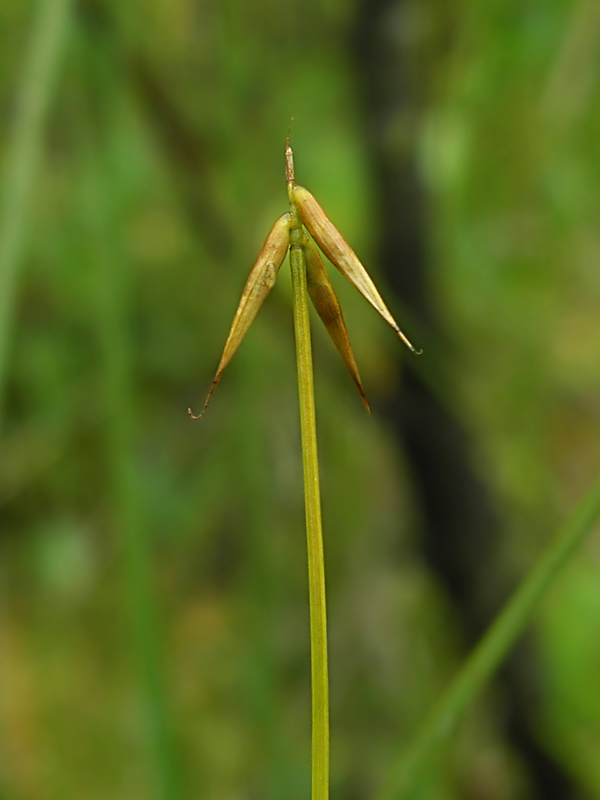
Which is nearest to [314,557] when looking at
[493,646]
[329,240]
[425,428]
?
[329,240]

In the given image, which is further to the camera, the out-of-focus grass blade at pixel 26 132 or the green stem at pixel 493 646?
the out-of-focus grass blade at pixel 26 132

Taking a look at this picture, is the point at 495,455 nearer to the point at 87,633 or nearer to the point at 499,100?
the point at 499,100

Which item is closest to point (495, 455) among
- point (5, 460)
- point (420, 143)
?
point (420, 143)

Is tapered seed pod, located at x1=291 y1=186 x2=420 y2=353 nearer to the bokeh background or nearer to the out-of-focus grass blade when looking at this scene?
the out-of-focus grass blade

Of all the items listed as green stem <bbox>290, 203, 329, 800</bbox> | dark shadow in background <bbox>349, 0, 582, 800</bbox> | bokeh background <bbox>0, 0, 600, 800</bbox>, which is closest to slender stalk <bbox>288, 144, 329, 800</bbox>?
green stem <bbox>290, 203, 329, 800</bbox>

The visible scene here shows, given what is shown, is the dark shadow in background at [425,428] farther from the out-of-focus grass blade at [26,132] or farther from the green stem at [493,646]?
the green stem at [493,646]

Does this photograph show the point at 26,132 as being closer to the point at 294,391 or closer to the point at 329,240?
the point at 329,240

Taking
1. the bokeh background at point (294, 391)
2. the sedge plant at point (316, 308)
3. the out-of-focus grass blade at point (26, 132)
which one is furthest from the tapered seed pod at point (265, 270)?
the bokeh background at point (294, 391)
